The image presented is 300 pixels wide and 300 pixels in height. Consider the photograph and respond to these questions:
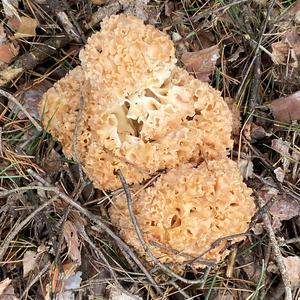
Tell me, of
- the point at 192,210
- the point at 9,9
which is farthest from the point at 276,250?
the point at 9,9

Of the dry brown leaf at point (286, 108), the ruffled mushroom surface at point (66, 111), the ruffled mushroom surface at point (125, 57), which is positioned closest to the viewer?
the ruffled mushroom surface at point (125, 57)

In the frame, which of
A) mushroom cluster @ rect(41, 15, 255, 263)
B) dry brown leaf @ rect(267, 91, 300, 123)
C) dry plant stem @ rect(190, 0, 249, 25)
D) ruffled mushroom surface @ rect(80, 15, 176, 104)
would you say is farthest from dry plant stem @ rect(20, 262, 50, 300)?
dry plant stem @ rect(190, 0, 249, 25)

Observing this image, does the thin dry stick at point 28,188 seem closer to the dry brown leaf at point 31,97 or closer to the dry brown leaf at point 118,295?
the dry brown leaf at point 31,97

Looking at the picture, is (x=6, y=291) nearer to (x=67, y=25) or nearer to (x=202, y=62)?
(x=67, y=25)

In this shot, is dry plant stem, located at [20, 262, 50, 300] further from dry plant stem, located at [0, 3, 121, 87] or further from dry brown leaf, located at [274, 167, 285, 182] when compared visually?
dry brown leaf, located at [274, 167, 285, 182]

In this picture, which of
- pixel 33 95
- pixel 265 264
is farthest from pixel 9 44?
pixel 265 264

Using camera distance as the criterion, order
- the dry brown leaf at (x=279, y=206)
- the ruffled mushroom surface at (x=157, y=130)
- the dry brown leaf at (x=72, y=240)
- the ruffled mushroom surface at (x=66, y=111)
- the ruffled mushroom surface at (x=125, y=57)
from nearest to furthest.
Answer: the ruffled mushroom surface at (x=125, y=57)
the ruffled mushroom surface at (x=157, y=130)
the ruffled mushroom surface at (x=66, y=111)
the dry brown leaf at (x=72, y=240)
the dry brown leaf at (x=279, y=206)

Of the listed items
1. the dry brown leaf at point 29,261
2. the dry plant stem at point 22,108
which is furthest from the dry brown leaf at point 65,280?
the dry plant stem at point 22,108
